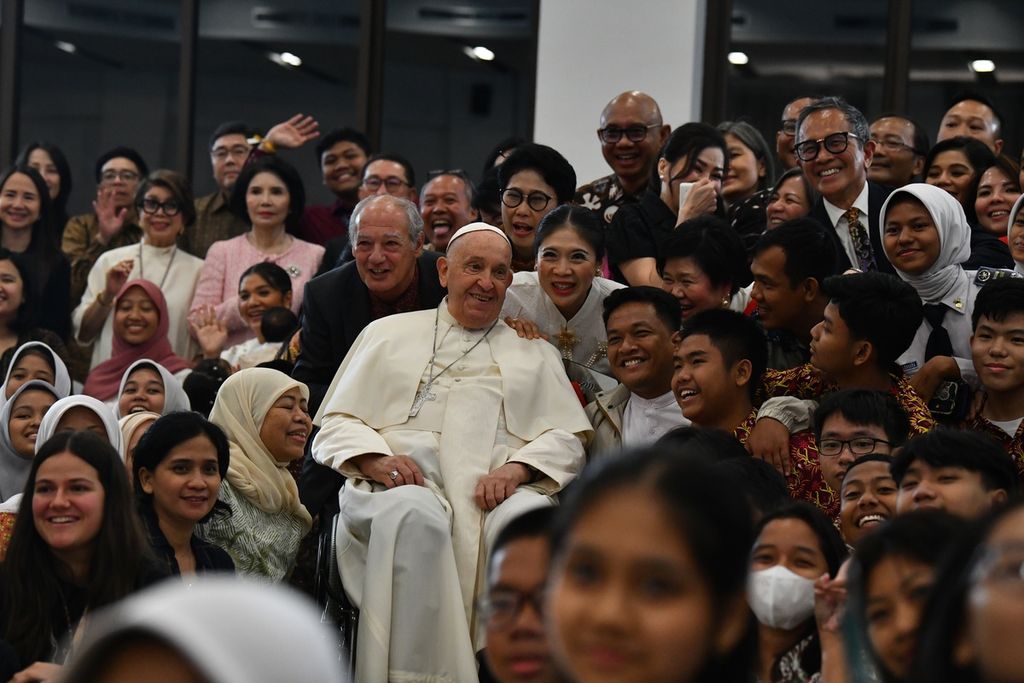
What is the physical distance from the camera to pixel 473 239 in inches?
187

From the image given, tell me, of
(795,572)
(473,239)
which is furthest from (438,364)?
(795,572)

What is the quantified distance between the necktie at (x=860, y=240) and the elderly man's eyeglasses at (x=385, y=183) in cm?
201

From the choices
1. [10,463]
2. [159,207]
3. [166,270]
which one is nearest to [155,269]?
[166,270]

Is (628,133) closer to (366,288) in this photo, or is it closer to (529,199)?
(529,199)

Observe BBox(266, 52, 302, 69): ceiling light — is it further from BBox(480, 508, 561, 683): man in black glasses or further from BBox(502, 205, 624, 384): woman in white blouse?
BBox(480, 508, 561, 683): man in black glasses

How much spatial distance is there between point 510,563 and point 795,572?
1.06 m

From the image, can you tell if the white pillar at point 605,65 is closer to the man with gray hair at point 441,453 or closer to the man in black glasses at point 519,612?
the man with gray hair at point 441,453

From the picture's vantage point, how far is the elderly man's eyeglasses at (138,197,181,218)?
23.2 ft

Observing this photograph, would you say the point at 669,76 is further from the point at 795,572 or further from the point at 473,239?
the point at 795,572

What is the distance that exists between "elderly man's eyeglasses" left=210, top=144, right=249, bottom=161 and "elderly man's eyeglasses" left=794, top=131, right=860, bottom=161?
123 inches

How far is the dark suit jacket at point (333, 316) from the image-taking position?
5.20 metres

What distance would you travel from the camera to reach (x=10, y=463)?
5.23m

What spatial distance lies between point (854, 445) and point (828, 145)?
1.67m

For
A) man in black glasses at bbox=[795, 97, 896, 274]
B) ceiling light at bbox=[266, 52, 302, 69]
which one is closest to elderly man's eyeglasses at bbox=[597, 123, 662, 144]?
man in black glasses at bbox=[795, 97, 896, 274]
